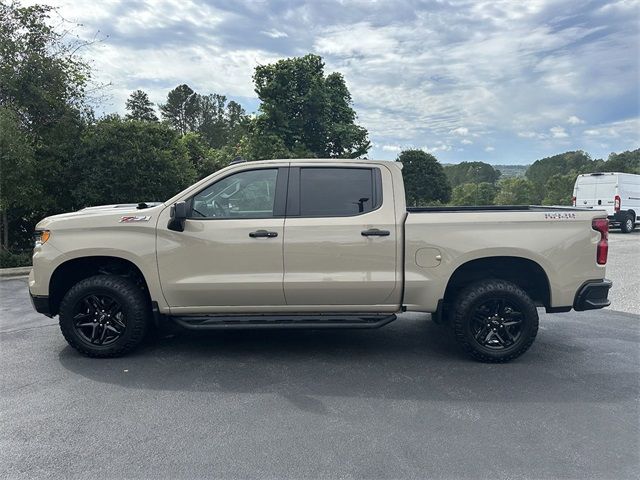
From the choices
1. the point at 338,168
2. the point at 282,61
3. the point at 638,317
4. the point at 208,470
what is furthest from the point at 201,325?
the point at 282,61

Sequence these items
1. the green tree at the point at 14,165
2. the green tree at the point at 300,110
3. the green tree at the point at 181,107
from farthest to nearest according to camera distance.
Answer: the green tree at the point at 181,107 < the green tree at the point at 300,110 < the green tree at the point at 14,165

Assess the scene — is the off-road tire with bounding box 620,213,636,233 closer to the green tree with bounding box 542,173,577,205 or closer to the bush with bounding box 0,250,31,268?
the bush with bounding box 0,250,31,268

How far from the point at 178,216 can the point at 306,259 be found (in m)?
1.24

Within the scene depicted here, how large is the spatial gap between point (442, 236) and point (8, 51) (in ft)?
36.3

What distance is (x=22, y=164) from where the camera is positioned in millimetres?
9203

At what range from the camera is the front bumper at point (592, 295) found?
13.8 feet

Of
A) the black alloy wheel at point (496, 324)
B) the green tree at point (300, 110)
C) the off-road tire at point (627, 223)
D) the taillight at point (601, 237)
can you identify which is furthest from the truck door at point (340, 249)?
the off-road tire at point (627, 223)

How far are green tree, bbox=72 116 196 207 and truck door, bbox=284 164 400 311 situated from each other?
7.95 m

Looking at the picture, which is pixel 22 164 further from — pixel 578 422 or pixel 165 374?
pixel 578 422

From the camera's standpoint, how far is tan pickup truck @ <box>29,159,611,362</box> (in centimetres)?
414

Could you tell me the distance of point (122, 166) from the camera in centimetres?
1070

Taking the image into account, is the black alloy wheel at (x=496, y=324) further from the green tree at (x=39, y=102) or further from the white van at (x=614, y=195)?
the white van at (x=614, y=195)

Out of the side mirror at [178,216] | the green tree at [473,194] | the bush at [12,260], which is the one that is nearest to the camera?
the side mirror at [178,216]

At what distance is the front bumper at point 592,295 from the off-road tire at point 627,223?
16.5 metres
